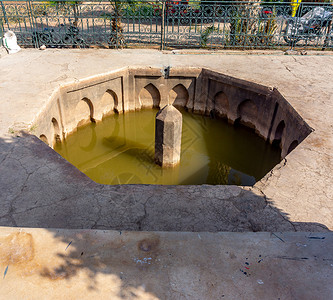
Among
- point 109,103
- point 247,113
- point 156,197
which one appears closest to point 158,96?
point 109,103

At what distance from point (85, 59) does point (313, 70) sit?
6.00 m

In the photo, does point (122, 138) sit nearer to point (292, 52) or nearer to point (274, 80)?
point (274, 80)

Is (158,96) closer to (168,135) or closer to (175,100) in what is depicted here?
(175,100)

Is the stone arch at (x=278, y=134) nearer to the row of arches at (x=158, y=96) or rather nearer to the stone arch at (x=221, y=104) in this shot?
the stone arch at (x=221, y=104)

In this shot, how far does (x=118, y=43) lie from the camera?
9.91 metres

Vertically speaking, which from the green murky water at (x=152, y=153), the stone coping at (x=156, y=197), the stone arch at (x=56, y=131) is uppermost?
the stone coping at (x=156, y=197)

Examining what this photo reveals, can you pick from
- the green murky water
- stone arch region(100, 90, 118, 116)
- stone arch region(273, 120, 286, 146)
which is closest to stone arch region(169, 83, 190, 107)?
Result: the green murky water

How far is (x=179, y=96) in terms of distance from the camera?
9117mm

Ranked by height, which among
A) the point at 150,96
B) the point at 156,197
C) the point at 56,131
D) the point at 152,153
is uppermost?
the point at 156,197

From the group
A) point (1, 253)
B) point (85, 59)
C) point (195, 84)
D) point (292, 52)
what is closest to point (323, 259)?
point (1, 253)

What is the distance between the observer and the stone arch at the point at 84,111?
7786mm

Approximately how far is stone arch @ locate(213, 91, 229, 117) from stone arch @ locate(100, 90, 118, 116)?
274 centimetres

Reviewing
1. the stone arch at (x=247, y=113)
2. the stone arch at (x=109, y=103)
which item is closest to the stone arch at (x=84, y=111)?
the stone arch at (x=109, y=103)

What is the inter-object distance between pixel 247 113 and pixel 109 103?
12.0ft
